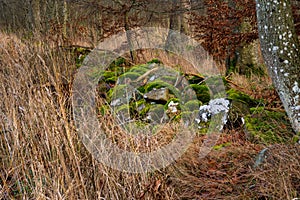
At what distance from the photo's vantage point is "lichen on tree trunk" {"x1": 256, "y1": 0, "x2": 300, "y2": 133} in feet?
10.1

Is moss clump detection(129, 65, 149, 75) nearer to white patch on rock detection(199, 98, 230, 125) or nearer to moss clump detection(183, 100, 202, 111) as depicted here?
moss clump detection(183, 100, 202, 111)

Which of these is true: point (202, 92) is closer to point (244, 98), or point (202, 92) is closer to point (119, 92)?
point (244, 98)

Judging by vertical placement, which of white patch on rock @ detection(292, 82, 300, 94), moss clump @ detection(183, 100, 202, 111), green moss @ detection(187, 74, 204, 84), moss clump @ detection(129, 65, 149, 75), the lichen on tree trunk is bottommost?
moss clump @ detection(183, 100, 202, 111)

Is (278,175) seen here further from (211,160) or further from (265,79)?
(265,79)

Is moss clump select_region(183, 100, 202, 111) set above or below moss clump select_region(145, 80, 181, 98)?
below

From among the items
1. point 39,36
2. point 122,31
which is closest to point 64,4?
point 122,31

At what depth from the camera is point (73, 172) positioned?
2430 mm

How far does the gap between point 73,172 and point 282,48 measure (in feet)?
6.64

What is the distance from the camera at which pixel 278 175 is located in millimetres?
2520

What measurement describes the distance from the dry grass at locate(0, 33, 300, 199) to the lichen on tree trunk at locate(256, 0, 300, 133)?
0.57 m

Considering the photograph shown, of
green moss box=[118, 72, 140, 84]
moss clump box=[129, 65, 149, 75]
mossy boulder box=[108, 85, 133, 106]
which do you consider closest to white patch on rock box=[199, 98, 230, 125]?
mossy boulder box=[108, 85, 133, 106]

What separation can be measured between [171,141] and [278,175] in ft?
3.81

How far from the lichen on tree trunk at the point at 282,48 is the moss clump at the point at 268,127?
140mm

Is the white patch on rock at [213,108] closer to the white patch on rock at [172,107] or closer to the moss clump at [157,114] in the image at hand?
the white patch on rock at [172,107]
